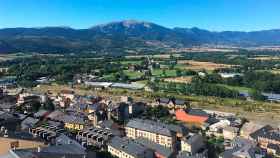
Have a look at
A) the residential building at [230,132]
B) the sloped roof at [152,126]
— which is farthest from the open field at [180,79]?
the sloped roof at [152,126]

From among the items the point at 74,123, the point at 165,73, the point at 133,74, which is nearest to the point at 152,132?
the point at 74,123

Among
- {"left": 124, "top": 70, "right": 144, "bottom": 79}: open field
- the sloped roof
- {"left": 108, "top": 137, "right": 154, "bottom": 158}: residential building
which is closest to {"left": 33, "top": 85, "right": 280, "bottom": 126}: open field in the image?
the sloped roof

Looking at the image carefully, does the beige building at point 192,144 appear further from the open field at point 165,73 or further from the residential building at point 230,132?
the open field at point 165,73

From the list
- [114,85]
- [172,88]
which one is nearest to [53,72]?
[114,85]

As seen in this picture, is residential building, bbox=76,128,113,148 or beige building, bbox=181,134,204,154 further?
residential building, bbox=76,128,113,148

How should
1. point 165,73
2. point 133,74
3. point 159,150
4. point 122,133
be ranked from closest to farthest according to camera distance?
point 159,150 → point 122,133 → point 133,74 → point 165,73

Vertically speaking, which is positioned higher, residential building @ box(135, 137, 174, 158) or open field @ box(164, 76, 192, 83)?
residential building @ box(135, 137, 174, 158)

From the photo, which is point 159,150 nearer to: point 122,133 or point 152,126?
point 152,126

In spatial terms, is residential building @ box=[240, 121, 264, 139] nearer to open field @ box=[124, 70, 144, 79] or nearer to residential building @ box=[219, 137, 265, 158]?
residential building @ box=[219, 137, 265, 158]
